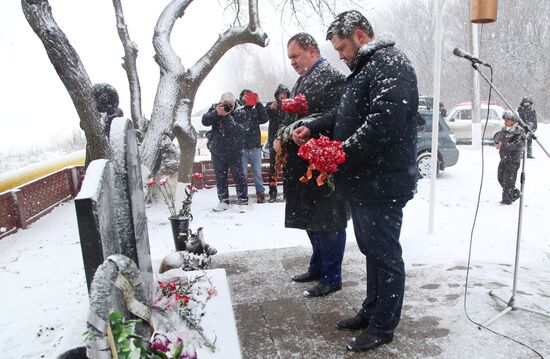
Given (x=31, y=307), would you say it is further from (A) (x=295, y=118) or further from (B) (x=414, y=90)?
(B) (x=414, y=90)

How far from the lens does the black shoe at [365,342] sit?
2570 mm

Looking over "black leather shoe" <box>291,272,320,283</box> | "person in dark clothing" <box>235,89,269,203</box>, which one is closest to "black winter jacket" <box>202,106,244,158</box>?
"person in dark clothing" <box>235,89,269,203</box>

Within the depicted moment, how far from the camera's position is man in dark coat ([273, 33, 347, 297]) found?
3180 millimetres

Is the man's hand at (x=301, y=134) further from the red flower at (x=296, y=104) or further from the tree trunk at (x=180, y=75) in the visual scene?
the tree trunk at (x=180, y=75)

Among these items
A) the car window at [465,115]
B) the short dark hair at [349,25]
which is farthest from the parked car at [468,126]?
the short dark hair at [349,25]

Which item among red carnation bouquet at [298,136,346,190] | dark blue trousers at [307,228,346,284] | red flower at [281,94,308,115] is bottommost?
dark blue trousers at [307,228,346,284]

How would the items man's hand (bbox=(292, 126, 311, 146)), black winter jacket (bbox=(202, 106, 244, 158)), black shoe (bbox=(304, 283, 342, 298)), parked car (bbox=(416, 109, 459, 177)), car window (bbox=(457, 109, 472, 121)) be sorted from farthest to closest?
car window (bbox=(457, 109, 472, 121)) → parked car (bbox=(416, 109, 459, 177)) → black winter jacket (bbox=(202, 106, 244, 158)) → black shoe (bbox=(304, 283, 342, 298)) → man's hand (bbox=(292, 126, 311, 146))

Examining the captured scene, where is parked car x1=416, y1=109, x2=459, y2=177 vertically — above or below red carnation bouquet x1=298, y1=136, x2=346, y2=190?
below

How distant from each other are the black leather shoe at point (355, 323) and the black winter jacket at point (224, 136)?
190 inches

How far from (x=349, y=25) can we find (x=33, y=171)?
7.81 meters

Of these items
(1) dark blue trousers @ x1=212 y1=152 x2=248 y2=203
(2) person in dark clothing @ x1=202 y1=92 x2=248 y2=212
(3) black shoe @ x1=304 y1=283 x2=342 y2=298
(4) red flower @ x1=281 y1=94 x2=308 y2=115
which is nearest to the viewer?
(4) red flower @ x1=281 y1=94 x2=308 y2=115

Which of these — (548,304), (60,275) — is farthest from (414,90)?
(60,275)

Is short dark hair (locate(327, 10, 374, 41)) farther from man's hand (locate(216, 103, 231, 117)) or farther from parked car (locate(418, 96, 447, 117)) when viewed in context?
parked car (locate(418, 96, 447, 117))

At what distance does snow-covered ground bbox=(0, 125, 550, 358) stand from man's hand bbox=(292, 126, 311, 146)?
1708 mm
